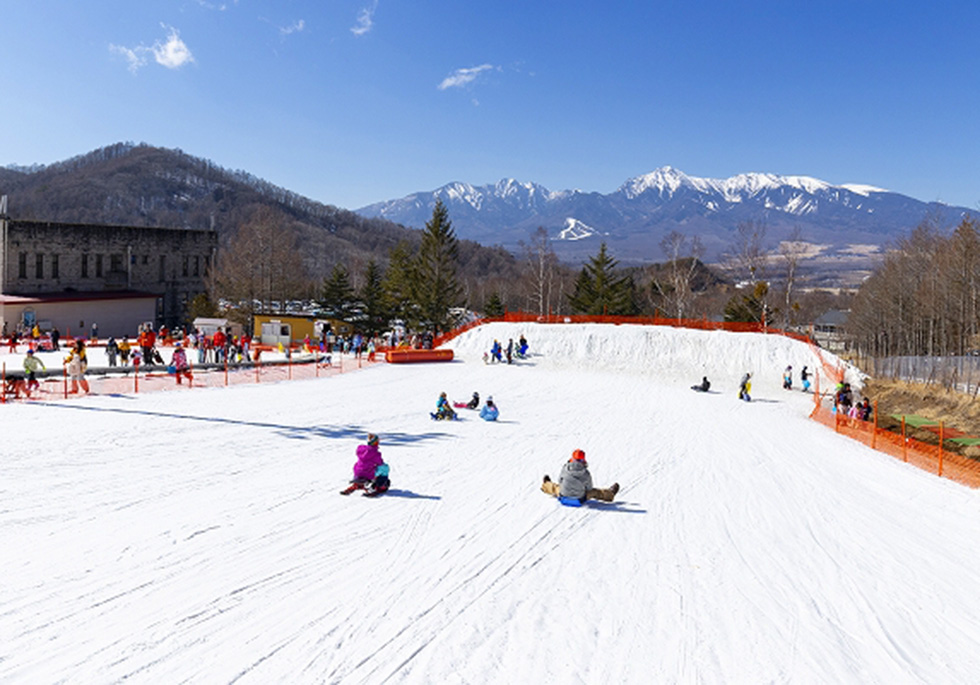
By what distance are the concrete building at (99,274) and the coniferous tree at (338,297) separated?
1124 centimetres

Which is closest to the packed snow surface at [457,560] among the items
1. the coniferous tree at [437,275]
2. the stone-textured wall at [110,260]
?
the coniferous tree at [437,275]

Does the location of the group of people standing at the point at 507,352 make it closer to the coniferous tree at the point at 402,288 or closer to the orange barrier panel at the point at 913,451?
the orange barrier panel at the point at 913,451

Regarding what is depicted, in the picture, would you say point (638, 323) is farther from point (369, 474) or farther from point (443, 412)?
point (369, 474)

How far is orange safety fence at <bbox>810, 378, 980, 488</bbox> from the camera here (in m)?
14.2

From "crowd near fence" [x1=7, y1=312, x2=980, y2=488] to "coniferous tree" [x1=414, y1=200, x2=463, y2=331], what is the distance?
536 inches

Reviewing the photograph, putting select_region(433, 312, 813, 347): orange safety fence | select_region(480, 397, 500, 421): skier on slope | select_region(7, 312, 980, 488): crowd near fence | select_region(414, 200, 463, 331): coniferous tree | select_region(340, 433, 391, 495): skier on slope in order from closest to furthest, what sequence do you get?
select_region(340, 433, 391, 495): skier on slope, select_region(7, 312, 980, 488): crowd near fence, select_region(480, 397, 500, 421): skier on slope, select_region(433, 312, 813, 347): orange safety fence, select_region(414, 200, 463, 331): coniferous tree

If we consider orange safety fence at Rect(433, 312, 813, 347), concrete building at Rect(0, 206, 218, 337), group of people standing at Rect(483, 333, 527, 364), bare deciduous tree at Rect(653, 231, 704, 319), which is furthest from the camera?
bare deciduous tree at Rect(653, 231, 704, 319)

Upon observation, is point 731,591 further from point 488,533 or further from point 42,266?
point 42,266

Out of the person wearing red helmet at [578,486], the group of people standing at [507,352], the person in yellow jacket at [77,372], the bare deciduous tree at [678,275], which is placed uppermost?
the bare deciduous tree at [678,275]

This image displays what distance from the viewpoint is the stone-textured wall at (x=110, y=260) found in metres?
45.1

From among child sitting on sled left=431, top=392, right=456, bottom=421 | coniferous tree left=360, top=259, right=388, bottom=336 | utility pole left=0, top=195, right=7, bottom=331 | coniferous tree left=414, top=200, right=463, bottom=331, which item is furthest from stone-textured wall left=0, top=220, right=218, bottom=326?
child sitting on sled left=431, top=392, right=456, bottom=421

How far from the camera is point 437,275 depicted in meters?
52.8

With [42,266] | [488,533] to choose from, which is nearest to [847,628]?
[488,533]

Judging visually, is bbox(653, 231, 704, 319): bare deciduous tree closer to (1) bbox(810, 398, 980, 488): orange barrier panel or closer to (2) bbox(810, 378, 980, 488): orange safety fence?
(2) bbox(810, 378, 980, 488): orange safety fence
